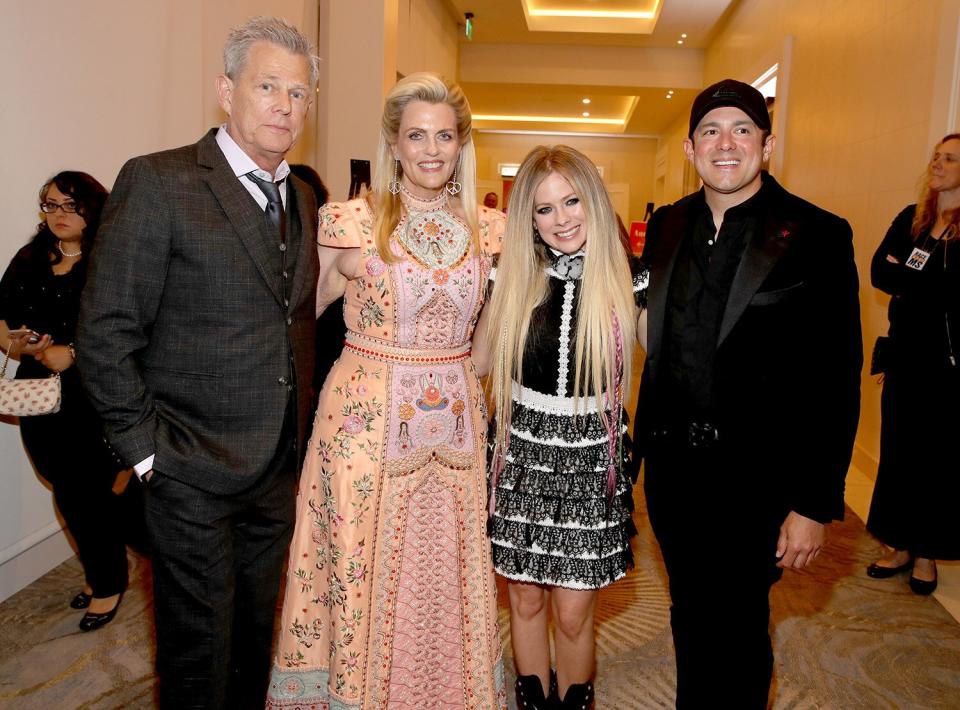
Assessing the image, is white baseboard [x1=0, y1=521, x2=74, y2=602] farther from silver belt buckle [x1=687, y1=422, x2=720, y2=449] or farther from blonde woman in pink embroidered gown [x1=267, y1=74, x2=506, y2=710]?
silver belt buckle [x1=687, y1=422, x2=720, y2=449]

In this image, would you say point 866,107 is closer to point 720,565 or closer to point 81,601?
point 720,565

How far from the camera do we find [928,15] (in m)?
4.12

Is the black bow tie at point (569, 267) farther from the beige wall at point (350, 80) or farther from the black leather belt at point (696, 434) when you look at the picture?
the beige wall at point (350, 80)

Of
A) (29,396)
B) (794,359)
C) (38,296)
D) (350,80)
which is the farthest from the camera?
(350,80)

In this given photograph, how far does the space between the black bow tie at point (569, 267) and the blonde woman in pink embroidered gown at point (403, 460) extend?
0.22 m

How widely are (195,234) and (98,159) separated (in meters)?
2.20

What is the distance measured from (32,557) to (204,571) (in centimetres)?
188

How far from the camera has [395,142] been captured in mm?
2088

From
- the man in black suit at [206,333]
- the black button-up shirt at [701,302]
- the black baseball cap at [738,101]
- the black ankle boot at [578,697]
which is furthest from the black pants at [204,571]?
the black baseball cap at [738,101]

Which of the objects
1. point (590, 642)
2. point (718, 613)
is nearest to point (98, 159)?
point (590, 642)

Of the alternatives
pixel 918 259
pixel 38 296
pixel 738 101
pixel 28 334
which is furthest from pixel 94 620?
pixel 918 259

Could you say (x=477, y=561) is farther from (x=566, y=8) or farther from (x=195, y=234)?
(x=566, y=8)

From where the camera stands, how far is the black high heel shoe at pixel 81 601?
2.98m

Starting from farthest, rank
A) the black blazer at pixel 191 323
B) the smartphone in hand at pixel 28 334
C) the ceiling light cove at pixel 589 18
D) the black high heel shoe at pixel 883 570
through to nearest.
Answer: the ceiling light cove at pixel 589 18, the black high heel shoe at pixel 883 570, the smartphone in hand at pixel 28 334, the black blazer at pixel 191 323
